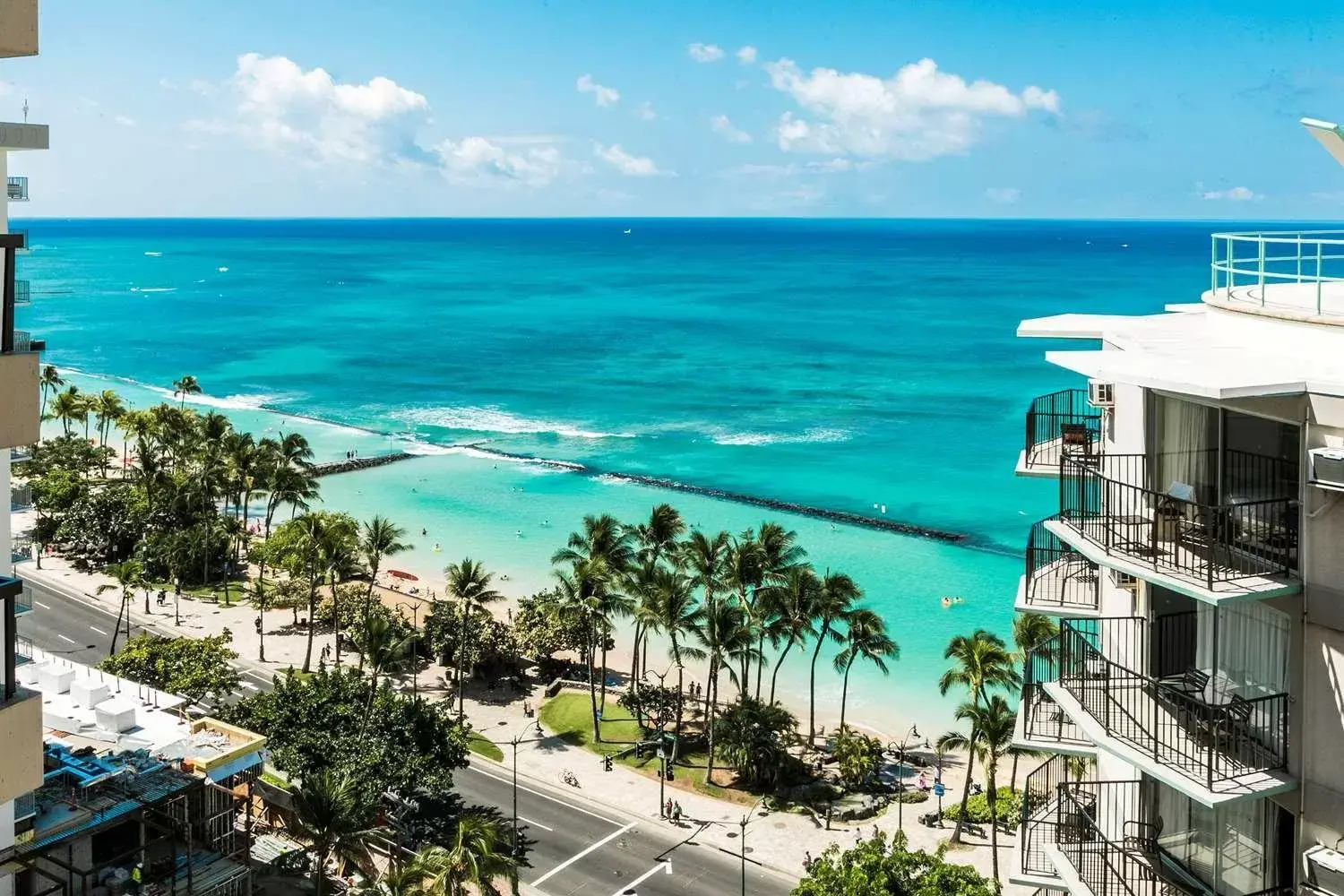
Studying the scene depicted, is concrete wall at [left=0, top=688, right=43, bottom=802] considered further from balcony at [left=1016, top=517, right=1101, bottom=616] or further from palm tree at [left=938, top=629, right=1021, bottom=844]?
palm tree at [left=938, top=629, right=1021, bottom=844]

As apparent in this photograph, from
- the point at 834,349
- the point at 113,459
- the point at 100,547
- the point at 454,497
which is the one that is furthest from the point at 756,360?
the point at 100,547

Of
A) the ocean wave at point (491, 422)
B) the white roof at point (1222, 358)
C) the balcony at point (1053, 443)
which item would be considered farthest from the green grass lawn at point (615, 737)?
the ocean wave at point (491, 422)

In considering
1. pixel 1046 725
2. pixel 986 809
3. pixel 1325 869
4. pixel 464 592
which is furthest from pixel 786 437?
pixel 1325 869

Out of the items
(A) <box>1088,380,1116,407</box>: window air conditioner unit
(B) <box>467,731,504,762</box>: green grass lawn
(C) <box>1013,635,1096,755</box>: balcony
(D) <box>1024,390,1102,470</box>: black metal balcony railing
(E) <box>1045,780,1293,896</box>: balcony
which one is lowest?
(B) <box>467,731,504,762</box>: green grass lawn

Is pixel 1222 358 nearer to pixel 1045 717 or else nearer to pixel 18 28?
pixel 1045 717

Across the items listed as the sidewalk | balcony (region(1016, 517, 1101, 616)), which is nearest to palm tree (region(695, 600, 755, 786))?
the sidewalk

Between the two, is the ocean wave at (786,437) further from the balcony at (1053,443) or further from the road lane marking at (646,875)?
the balcony at (1053,443)

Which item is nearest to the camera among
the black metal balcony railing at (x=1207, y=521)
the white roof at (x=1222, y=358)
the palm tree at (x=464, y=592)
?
the white roof at (x=1222, y=358)

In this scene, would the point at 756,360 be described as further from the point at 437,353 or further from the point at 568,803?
the point at 568,803
